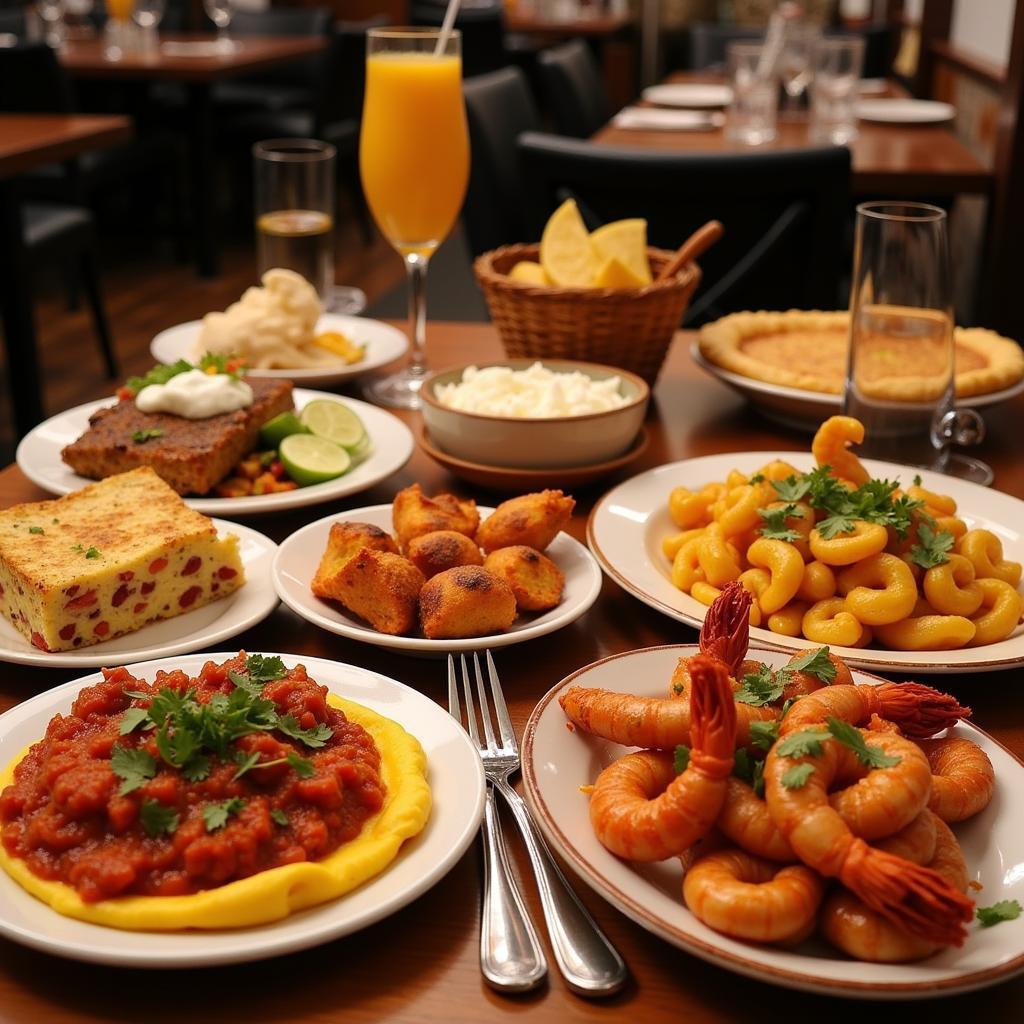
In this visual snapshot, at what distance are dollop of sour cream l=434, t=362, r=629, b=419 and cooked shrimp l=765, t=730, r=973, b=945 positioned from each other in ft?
2.47

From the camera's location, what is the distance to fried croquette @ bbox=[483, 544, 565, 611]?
1.10 m

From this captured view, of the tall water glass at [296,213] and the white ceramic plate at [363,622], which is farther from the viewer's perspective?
the tall water glass at [296,213]

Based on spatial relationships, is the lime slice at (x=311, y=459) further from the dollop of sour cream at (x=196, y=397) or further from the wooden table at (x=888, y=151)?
the wooden table at (x=888, y=151)

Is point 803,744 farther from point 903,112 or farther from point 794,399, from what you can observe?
point 903,112

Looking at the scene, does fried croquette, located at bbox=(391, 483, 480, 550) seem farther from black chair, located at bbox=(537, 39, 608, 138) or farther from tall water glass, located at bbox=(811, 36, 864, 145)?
black chair, located at bbox=(537, 39, 608, 138)

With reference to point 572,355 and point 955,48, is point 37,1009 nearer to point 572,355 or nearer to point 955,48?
point 572,355

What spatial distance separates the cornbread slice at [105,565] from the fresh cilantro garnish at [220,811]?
1.18 ft

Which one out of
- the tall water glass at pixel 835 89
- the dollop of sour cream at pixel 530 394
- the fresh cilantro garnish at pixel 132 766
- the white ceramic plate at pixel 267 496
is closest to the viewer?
the fresh cilantro garnish at pixel 132 766

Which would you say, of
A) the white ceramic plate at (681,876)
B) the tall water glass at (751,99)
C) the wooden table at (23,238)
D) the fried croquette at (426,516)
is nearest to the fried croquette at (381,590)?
the fried croquette at (426,516)

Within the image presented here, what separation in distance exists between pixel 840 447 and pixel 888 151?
2.61 metres

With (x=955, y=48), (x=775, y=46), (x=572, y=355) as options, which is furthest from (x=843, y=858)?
(x=955, y=48)

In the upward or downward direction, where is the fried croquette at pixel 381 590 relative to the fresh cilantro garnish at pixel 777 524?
downward

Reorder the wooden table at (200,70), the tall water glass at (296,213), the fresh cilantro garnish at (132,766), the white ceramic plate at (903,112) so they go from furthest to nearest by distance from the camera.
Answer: the wooden table at (200,70) < the white ceramic plate at (903,112) < the tall water glass at (296,213) < the fresh cilantro garnish at (132,766)

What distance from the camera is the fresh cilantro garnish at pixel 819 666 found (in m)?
0.86
